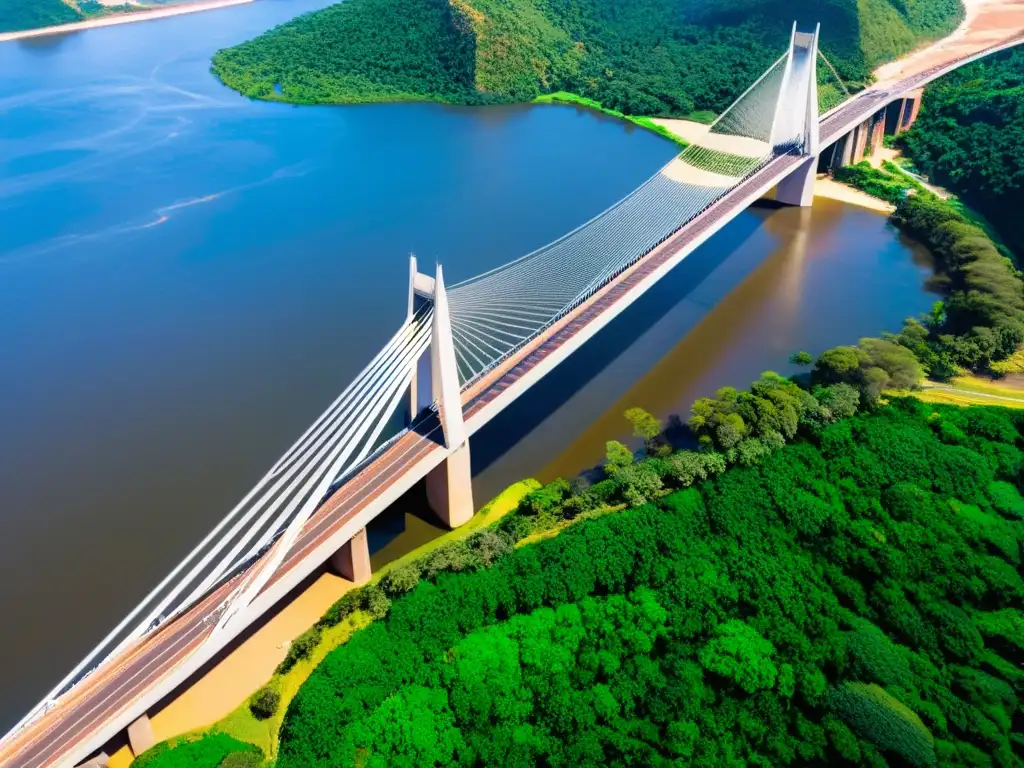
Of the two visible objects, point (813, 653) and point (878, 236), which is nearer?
point (813, 653)

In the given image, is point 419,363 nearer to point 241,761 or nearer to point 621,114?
point 241,761

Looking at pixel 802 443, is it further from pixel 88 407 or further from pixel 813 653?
pixel 88 407

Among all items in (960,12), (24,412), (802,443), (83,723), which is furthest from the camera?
(960,12)

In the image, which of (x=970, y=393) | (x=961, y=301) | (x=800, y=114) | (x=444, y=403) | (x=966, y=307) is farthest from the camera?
(x=800, y=114)

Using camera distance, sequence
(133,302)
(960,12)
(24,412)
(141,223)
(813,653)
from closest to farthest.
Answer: (813,653) < (24,412) < (133,302) < (141,223) < (960,12)

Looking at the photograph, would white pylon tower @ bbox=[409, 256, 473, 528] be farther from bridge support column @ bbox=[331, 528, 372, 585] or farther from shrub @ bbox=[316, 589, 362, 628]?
shrub @ bbox=[316, 589, 362, 628]

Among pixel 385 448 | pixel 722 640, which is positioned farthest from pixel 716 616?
pixel 385 448

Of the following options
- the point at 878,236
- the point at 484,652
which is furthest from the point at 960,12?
the point at 484,652

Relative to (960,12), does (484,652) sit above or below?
below
